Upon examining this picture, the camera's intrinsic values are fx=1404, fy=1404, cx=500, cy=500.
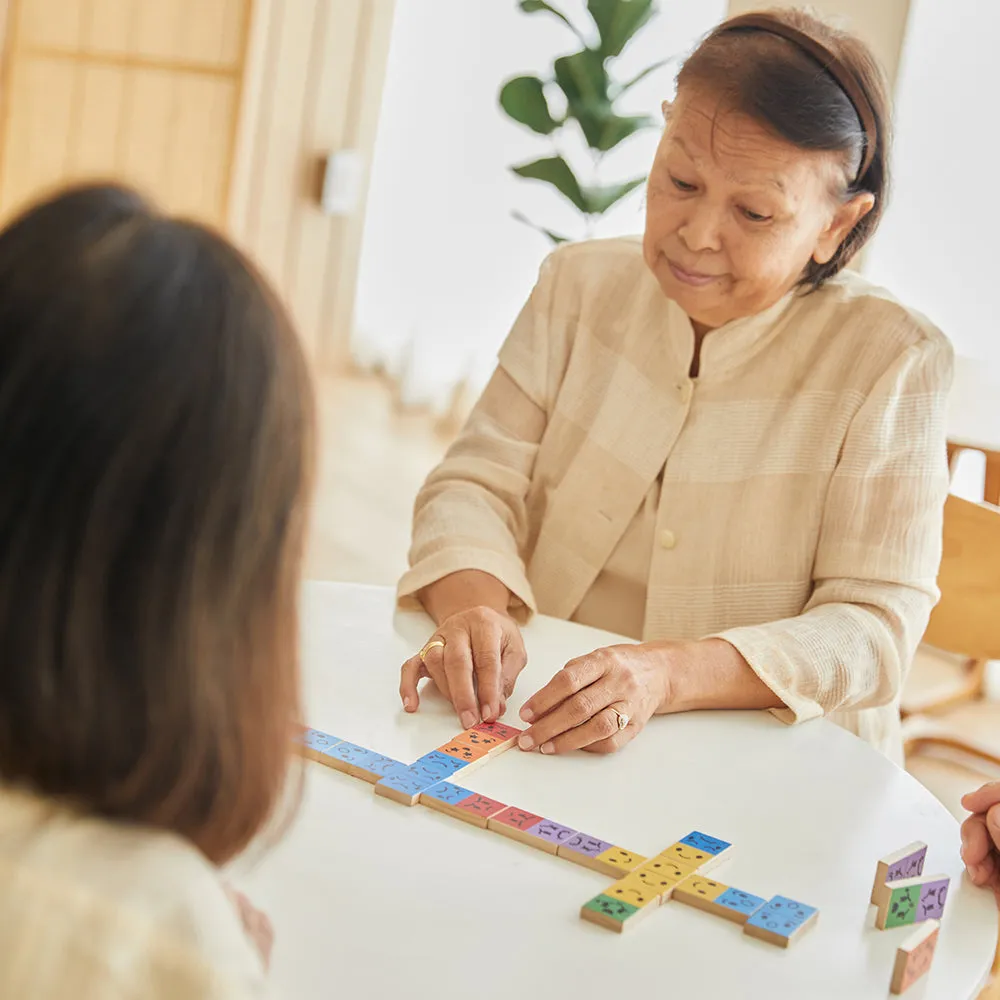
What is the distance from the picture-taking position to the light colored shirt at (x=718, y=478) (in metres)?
1.76

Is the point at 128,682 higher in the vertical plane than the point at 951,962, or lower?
higher

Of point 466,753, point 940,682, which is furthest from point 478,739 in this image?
point 940,682

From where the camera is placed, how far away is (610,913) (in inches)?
42.4

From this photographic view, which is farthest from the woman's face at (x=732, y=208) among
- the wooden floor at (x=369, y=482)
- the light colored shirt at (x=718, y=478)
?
the wooden floor at (x=369, y=482)

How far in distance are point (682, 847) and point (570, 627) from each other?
63 centimetres

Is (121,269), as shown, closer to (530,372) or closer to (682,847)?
(682,847)

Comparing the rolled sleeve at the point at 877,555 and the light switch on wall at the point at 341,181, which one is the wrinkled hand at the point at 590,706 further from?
the light switch on wall at the point at 341,181

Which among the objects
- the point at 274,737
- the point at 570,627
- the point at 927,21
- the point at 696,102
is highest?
the point at 927,21

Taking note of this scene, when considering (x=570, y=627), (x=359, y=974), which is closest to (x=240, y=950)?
(x=359, y=974)

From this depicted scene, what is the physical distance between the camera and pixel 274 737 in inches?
31.0

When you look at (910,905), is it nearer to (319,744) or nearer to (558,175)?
(319,744)

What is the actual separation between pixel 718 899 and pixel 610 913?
0.34 ft

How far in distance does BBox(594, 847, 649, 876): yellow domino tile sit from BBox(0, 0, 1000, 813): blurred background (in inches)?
93.1

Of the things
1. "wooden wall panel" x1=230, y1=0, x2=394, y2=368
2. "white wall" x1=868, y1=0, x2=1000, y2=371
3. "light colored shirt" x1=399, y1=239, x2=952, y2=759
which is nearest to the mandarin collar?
"light colored shirt" x1=399, y1=239, x2=952, y2=759
